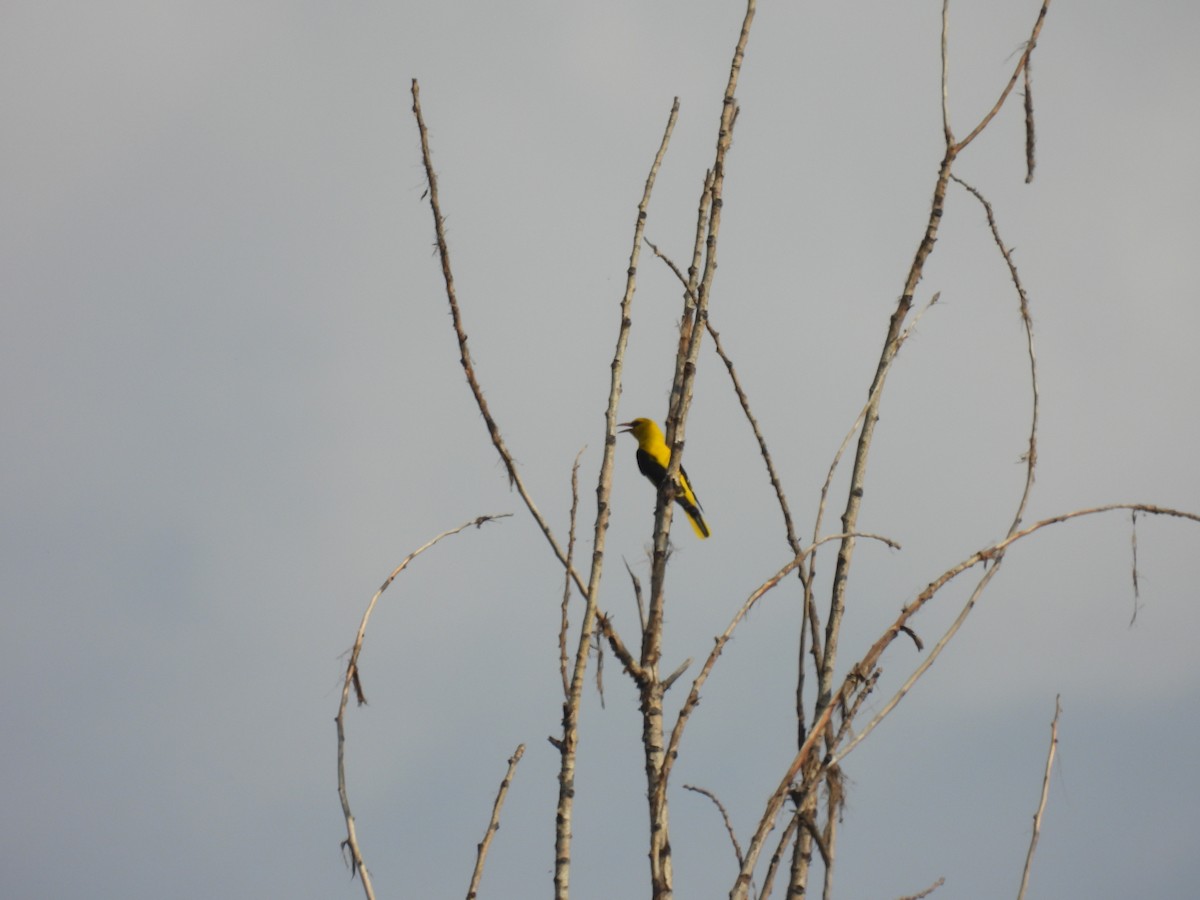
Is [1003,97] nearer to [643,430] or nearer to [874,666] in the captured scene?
[874,666]

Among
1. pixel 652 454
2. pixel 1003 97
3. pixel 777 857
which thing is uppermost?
pixel 652 454

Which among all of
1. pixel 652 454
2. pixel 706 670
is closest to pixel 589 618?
pixel 706 670

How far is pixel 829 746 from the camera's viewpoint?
118 inches

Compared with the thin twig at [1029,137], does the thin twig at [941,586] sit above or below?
below

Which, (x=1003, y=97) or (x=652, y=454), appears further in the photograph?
(x=652, y=454)

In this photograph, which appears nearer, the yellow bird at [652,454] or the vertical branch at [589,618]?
the vertical branch at [589,618]

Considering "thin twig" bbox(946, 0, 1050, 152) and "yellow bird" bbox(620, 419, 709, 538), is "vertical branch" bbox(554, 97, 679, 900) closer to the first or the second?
"thin twig" bbox(946, 0, 1050, 152)

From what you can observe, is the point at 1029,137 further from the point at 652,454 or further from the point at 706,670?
the point at 652,454

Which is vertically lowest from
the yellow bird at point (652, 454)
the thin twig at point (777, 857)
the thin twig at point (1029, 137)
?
the thin twig at point (777, 857)

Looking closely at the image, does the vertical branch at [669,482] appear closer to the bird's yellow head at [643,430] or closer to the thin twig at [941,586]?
the thin twig at [941,586]

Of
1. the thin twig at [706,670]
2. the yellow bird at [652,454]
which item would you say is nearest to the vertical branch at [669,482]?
the thin twig at [706,670]

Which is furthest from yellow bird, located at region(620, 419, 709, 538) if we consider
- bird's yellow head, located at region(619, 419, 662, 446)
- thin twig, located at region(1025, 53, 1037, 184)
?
thin twig, located at region(1025, 53, 1037, 184)

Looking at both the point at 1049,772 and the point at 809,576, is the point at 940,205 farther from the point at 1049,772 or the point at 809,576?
the point at 1049,772

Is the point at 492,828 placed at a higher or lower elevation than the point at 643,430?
lower
